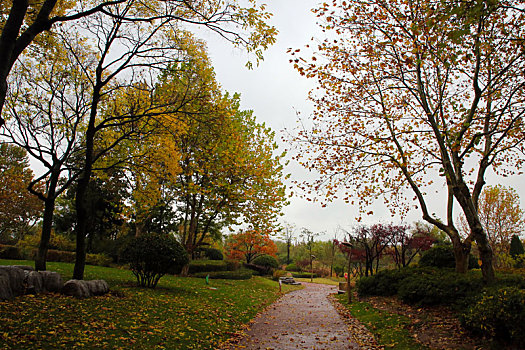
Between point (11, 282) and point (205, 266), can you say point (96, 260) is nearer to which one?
point (205, 266)

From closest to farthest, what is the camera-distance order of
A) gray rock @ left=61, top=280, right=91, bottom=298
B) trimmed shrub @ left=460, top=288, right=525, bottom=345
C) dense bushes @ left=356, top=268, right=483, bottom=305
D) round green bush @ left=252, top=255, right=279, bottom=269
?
trimmed shrub @ left=460, top=288, right=525, bottom=345
gray rock @ left=61, top=280, right=91, bottom=298
dense bushes @ left=356, top=268, right=483, bottom=305
round green bush @ left=252, top=255, right=279, bottom=269

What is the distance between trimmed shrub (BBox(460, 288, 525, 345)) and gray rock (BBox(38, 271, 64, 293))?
A: 913 cm

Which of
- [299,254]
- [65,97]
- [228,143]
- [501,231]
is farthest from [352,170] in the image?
[299,254]

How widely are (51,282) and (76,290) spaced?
2.17ft

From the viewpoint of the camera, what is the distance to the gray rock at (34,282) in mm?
6645

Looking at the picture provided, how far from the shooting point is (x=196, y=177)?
61.1ft

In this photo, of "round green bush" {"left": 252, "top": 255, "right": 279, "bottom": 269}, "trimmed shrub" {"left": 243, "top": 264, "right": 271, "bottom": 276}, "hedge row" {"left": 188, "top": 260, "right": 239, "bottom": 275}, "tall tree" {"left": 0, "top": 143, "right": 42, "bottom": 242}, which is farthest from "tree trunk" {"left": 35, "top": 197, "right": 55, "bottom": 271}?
"round green bush" {"left": 252, "top": 255, "right": 279, "bottom": 269}

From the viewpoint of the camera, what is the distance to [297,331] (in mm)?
7516

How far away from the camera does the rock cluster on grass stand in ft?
19.8

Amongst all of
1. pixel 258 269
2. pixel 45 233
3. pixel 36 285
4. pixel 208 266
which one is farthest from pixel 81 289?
pixel 258 269

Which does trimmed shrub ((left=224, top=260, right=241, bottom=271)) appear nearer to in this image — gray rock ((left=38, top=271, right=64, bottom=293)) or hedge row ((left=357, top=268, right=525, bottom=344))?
hedge row ((left=357, top=268, right=525, bottom=344))

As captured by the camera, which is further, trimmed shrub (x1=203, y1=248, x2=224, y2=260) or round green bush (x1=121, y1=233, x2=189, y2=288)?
trimmed shrub (x1=203, y1=248, x2=224, y2=260)

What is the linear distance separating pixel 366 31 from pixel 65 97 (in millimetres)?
10716

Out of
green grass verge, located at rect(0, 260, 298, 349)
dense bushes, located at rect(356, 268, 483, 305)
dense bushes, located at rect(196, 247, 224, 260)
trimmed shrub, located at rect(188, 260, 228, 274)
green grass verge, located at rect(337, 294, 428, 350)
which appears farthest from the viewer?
dense bushes, located at rect(196, 247, 224, 260)
